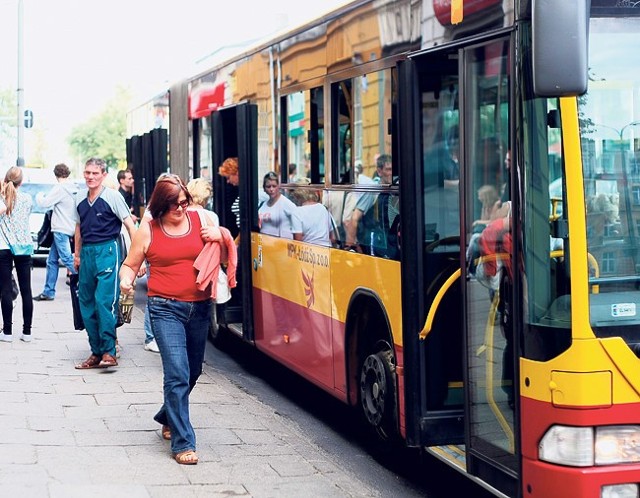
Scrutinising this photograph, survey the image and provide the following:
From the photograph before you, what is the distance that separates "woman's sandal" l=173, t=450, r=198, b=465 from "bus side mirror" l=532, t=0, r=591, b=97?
11.5 ft

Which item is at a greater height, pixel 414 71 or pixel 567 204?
pixel 414 71

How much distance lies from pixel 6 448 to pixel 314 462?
6.19 feet

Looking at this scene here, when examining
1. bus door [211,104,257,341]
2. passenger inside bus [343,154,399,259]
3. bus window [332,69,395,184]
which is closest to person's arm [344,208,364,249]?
passenger inside bus [343,154,399,259]

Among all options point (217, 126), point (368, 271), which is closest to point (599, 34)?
point (368, 271)

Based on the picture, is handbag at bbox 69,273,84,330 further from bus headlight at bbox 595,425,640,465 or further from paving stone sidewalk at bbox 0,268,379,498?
bus headlight at bbox 595,425,640,465

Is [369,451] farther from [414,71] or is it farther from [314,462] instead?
[414,71]

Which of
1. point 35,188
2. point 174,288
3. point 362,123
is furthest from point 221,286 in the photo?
point 35,188

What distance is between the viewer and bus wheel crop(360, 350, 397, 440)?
24.3 feet

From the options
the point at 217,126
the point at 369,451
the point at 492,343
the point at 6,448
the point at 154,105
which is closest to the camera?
the point at 492,343

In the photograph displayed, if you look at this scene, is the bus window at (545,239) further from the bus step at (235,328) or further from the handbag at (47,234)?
the handbag at (47,234)

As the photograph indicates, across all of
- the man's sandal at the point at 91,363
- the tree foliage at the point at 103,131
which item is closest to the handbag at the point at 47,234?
the man's sandal at the point at 91,363

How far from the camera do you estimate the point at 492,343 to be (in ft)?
19.3

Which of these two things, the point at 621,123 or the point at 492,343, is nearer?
the point at 621,123

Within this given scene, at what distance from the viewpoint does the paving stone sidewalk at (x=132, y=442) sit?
6805 millimetres
